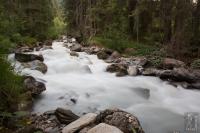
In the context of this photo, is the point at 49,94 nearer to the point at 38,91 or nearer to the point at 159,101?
the point at 38,91

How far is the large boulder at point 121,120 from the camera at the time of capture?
5406mm

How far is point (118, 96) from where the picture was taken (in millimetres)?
9188

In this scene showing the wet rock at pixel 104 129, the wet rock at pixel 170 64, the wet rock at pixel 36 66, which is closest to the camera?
the wet rock at pixel 104 129

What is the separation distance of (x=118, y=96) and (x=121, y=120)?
3654mm

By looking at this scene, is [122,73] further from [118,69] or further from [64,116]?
[64,116]

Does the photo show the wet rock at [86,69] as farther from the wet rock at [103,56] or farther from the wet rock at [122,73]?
the wet rock at [103,56]

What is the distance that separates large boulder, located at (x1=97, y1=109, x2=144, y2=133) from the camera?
5406 mm

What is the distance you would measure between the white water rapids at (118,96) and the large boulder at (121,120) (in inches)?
38.1

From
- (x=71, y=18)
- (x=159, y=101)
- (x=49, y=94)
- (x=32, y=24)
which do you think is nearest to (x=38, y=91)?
(x=49, y=94)

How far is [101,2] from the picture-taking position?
1118 inches

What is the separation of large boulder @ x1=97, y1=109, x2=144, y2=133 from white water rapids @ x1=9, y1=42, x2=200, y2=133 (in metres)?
0.97

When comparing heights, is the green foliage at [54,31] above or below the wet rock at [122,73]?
above

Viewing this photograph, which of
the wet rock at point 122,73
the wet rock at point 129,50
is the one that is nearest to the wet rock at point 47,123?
the wet rock at point 122,73

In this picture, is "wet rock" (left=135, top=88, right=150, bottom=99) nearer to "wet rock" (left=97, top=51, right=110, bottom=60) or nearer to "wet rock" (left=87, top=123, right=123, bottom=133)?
"wet rock" (left=87, top=123, right=123, bottom=133)
